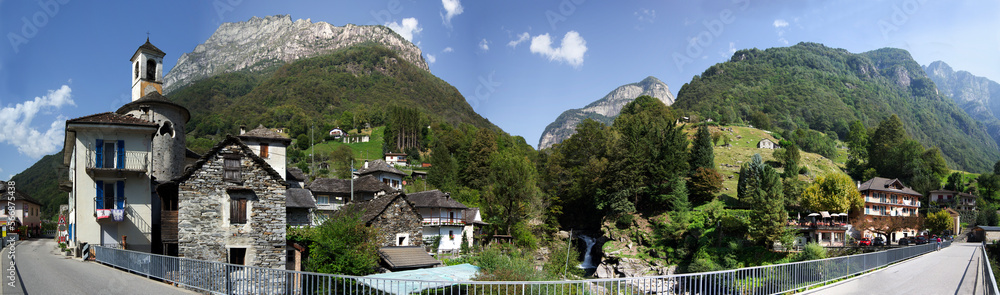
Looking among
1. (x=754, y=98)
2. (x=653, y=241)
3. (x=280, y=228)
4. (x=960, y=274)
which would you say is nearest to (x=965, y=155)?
(x=754, y=98)

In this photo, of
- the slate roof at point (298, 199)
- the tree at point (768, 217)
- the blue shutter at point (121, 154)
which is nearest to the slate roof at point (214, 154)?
the blue shutter at point (121, 154)

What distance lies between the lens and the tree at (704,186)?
5981 centimetres

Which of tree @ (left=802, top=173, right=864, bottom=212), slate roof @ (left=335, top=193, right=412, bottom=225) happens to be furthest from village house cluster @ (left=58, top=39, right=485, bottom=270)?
tree @ (left=802, top=173, right=864, bottom=212)

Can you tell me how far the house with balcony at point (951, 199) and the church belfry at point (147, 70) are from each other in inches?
3819

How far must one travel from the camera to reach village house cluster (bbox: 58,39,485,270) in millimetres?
21688

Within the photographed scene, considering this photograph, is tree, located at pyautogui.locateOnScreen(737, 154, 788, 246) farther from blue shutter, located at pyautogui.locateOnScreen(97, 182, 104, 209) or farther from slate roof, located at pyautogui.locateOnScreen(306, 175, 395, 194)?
blue shutter, located at pyautogui.locateOnScreen(97, 182, 104, 209)

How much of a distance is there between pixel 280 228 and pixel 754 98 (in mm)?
176406

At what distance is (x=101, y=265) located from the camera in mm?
20234

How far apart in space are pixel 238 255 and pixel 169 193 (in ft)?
14.5

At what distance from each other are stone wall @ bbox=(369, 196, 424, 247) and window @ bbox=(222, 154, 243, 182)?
11760 millimetres

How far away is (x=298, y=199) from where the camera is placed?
105 ft

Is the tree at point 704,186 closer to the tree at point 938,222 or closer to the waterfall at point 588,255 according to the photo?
the waterfall at point 588,255

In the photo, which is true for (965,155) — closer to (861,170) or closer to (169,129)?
(861,170)

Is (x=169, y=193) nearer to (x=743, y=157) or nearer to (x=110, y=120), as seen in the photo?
(x=110, y=120)
